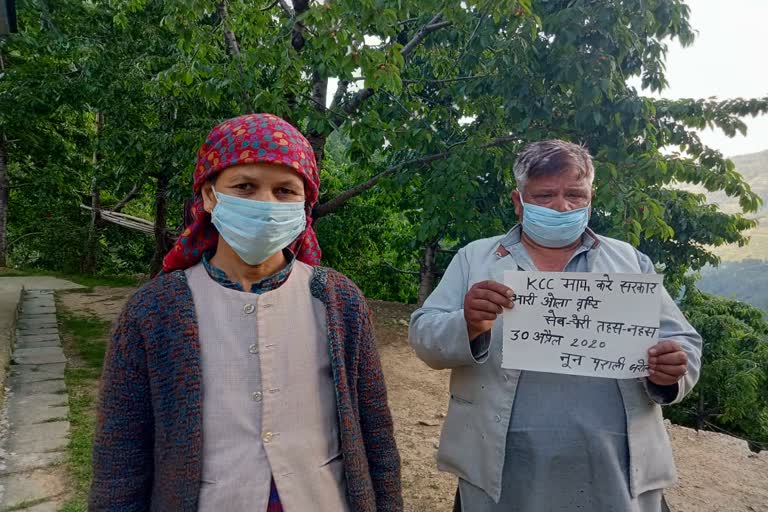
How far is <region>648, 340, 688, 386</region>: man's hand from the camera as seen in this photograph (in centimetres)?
150

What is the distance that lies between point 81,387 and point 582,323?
4804 mm

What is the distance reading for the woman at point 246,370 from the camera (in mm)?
1224

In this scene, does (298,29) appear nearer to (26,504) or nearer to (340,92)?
(340,92)

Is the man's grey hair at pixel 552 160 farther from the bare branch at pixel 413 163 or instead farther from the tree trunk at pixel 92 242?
the tree trunk at pixel 92 242

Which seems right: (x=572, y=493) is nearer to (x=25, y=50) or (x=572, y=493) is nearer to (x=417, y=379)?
(x=417, y=379)

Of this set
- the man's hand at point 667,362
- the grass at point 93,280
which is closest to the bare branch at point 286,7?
the man's hand at point 667,362

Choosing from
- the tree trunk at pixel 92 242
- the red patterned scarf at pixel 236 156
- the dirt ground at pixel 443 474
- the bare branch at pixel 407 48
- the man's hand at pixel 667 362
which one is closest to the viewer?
the red patterned scarf at pixel 236 156

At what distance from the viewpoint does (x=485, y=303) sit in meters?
1.53

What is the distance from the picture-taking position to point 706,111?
5.23 metres

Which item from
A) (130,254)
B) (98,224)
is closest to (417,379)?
(98,224)

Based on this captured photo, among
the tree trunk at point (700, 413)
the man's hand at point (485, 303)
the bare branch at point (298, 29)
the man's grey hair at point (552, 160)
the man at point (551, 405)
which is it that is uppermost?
the bare branch at point (298, 29)

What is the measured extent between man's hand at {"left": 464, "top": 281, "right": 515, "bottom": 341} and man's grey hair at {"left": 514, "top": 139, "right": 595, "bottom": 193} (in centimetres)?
46

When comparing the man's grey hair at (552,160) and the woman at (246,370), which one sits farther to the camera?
the man's grey hair at (552,160)

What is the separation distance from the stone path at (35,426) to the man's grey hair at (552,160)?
3.09 m
